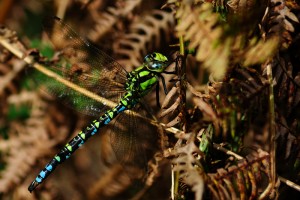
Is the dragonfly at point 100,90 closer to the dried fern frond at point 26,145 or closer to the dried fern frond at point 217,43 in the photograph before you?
the dried fern frond at point 26,145

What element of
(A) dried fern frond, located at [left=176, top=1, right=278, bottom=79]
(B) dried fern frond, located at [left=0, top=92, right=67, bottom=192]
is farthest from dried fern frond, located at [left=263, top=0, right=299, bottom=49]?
(B) dried fern frond, located at [left=0, top=92, right=67, bottom=192]

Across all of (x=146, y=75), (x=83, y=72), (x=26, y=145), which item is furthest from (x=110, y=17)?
(x=26, y=145)

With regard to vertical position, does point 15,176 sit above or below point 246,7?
below

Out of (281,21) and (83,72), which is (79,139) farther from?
(281,21)

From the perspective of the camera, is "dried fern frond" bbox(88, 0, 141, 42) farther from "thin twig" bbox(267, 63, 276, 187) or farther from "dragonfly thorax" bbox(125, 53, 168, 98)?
"thin twig" bbox(267, 63, 276, 187)

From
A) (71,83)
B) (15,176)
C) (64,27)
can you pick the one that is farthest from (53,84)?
(15,176)

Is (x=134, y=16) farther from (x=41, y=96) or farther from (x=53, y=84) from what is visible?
(x=41, y=96)

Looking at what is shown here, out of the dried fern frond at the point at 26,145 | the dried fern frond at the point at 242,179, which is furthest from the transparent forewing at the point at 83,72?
the dried fern frond at the point at 242,179
